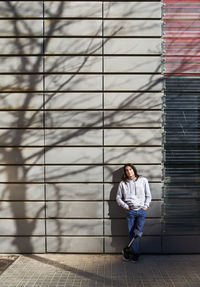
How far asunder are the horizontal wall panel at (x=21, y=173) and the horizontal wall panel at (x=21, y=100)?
4.68ft

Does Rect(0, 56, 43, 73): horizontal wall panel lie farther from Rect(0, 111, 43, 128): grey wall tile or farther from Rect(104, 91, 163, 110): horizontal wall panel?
Rect(104, 91, 163, 110): horizontal wall panel

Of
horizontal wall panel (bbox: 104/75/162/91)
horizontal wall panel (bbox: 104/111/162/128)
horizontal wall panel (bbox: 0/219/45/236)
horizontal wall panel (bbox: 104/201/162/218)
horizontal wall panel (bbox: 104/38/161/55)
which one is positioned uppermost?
horizontal wall panel (bbox: 104/38/161/55)

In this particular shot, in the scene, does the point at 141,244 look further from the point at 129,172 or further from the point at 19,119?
the point at 19,119

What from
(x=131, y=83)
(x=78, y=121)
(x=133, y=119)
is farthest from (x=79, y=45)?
(x=133, y=119)

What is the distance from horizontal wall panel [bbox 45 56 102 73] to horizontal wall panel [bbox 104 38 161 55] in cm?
37

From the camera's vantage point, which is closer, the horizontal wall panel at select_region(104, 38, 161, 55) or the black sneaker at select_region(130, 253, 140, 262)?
the black sneaker at select_region(130, 253, 140, 262)

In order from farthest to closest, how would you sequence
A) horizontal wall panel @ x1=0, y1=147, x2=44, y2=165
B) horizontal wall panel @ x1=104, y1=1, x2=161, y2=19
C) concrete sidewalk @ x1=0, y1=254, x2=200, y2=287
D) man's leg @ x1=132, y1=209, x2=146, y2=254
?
horizontal wall panel @ x1=0, y1=147, x2=44, y2=165 → horizontal wall panel @ x1=104, y1=1, x2=161, y2=19 → man's leg @ x1=132, y1=209, x2=146, y2=254 → concrete sidewalk @ x1=0, y1=254, x2=200, y2=287

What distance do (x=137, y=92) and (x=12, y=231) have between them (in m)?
4.43

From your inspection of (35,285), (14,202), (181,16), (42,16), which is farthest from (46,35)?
(35,285)

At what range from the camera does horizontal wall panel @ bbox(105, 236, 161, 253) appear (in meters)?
6.69

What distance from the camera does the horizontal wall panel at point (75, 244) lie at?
22.0ft

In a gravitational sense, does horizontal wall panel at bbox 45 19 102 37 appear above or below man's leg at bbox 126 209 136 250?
above

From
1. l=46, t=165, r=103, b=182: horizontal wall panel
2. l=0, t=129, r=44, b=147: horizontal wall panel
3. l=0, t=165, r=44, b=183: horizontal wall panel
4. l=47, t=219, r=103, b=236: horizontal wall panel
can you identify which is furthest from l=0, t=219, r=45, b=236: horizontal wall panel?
l=0, t=129, r=44, b=147: horizontal wall panel

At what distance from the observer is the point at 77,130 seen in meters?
6.72
